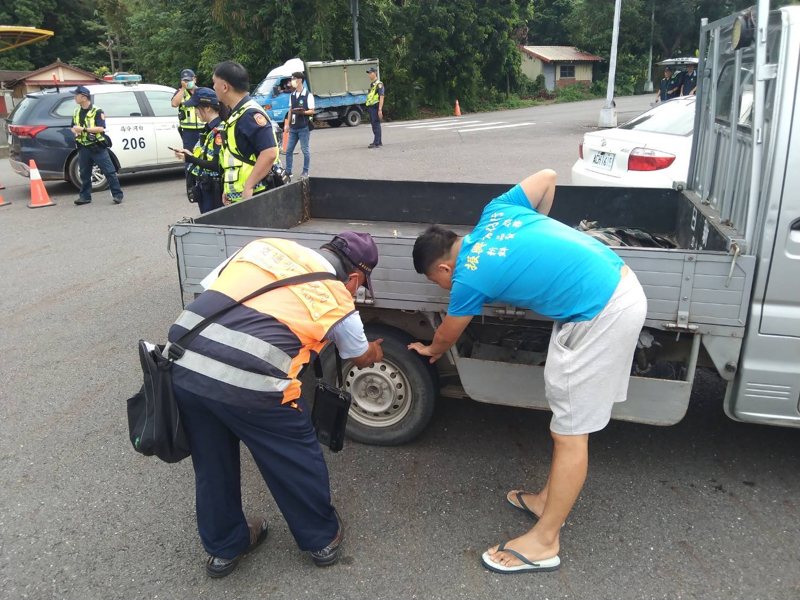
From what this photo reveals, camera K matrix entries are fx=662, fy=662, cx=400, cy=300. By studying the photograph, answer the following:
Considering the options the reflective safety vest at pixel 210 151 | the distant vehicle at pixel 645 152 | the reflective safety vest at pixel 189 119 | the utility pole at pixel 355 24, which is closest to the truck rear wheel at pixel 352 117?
the utility pole at pixel 355 24

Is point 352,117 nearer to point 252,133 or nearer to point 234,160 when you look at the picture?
point 234,160

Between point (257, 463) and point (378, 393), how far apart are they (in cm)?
109

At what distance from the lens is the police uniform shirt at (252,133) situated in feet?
15.9

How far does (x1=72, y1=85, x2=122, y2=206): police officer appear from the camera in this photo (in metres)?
9.91

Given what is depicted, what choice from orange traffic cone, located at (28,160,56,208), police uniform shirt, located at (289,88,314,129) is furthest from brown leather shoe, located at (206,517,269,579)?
orange traffic cone, located at (28,160,56,208)

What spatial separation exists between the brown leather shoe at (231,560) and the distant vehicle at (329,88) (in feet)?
63.7

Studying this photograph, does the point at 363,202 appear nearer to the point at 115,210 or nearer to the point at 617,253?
the point at 617,253

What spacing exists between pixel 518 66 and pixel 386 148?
23082 millimetres

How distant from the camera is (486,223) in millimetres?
2891

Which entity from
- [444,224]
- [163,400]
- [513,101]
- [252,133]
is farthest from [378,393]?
[513,101]

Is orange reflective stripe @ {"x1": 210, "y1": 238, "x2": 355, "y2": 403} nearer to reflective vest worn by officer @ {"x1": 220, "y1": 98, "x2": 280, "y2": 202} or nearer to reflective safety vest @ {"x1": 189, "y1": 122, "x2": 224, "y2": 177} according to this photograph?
reflective vest worn by officer @ {"x1": 220, "y1": 98, "x2": 280, "y2": 202}

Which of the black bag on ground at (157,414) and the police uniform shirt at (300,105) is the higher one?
the police uniform shirt at (300,105)

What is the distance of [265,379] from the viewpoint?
7.93 ft

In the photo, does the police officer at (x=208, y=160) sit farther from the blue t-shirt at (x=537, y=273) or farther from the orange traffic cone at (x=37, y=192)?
the orange traffic cone at (x=37, y=192)
